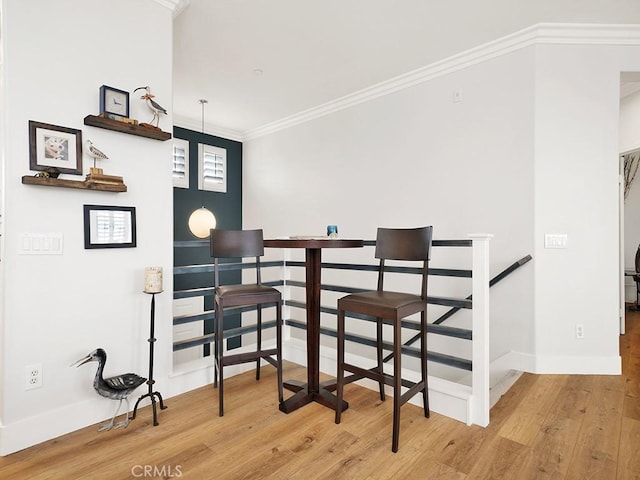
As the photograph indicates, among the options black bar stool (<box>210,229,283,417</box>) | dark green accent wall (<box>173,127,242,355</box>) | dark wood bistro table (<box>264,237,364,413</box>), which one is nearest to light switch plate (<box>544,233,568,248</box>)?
dark wood bistro table (<box>264,237,364,413</box>)

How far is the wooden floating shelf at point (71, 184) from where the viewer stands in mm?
1904

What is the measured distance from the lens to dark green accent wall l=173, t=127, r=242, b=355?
17.5 ft

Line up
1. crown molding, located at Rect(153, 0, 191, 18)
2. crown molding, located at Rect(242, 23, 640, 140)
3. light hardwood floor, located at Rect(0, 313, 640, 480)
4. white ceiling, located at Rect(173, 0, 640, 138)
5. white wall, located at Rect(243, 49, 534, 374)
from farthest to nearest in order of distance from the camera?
white wall, located at Rect(243, 49, 534, 374) < crown molding, located at Rect(242, 23, 640, 140) < white ceiling, located at Rect(173, 0, 640, 138) < crown molding, located at Rect(153, 0, 191, 18) < light hardwood floor, located at Rect(0, 313, 640, 480)

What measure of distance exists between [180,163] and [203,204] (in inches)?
26.8

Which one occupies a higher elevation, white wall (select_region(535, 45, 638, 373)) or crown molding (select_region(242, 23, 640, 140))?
crown molding (select_region(242, 23, 640, 140))

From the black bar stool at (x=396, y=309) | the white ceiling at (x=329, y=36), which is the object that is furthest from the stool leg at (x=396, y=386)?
the white ceiling at (x=329, y=36)

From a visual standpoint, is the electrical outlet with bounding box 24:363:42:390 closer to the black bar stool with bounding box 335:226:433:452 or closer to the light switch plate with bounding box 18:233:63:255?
the light switch plate with bounding box 18:233:63:255

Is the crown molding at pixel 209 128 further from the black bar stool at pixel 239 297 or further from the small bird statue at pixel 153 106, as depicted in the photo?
the black bar stool at pixel 239 297

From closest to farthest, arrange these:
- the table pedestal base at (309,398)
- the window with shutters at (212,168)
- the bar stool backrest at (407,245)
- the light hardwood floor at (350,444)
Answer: the light hardwood floor at (350,444), the bar stool backrest at (407,245), the table pedestal base at (309,398), the window with shutters at (212,168)

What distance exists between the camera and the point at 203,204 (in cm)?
559

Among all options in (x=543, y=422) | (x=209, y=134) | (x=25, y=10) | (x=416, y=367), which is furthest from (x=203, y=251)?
(x=543, y=422)

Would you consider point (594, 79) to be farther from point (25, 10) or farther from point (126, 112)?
point (25, 10)

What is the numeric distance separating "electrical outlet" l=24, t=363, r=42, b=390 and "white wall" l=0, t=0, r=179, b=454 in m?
0.02

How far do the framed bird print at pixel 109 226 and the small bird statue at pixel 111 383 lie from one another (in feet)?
2.09
